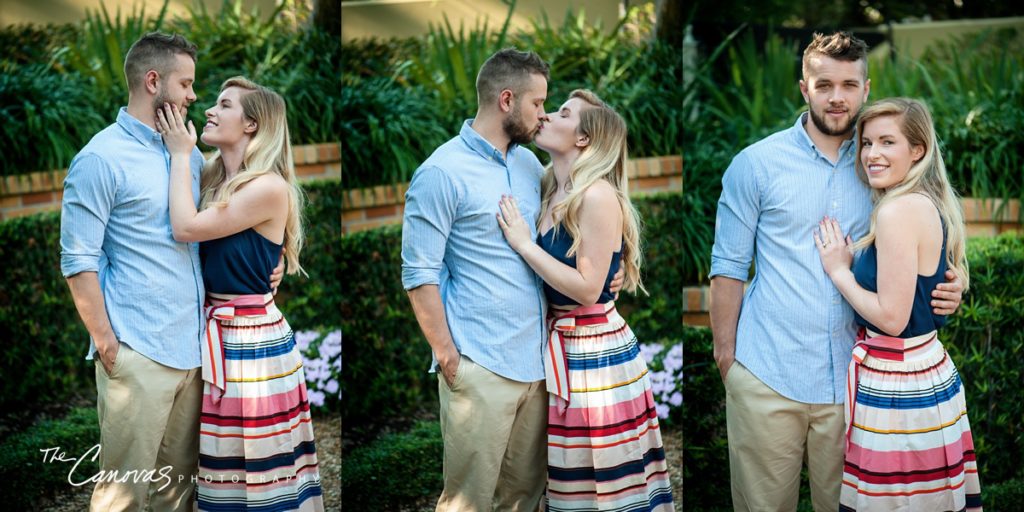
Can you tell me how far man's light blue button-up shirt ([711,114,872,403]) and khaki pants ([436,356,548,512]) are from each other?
84cm

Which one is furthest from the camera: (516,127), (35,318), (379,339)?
(379,339)

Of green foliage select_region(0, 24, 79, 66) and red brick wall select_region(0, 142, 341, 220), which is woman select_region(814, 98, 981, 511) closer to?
red brick wall select_region(0, 142, 341, 220)

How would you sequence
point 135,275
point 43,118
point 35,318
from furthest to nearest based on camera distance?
point 35,318 < point 43,118 < point 135,275

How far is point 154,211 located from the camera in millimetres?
3600

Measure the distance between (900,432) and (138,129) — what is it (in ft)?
9.26

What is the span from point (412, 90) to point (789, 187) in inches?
61.4

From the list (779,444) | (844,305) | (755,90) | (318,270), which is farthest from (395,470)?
(755,90)

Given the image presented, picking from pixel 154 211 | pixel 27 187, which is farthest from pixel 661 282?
pixel 27 187

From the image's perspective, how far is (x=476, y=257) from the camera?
3744 millimetres

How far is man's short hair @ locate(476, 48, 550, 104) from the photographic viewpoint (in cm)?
382

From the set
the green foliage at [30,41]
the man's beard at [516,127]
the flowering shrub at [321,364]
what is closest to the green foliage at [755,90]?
the man's beard at [516,127]

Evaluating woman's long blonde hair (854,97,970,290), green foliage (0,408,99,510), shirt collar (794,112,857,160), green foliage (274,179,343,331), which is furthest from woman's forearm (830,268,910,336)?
green foliage (0,408,99,510)

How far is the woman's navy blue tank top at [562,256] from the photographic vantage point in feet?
12.3

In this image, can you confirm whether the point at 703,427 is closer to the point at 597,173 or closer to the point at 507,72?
the point at 597,173
